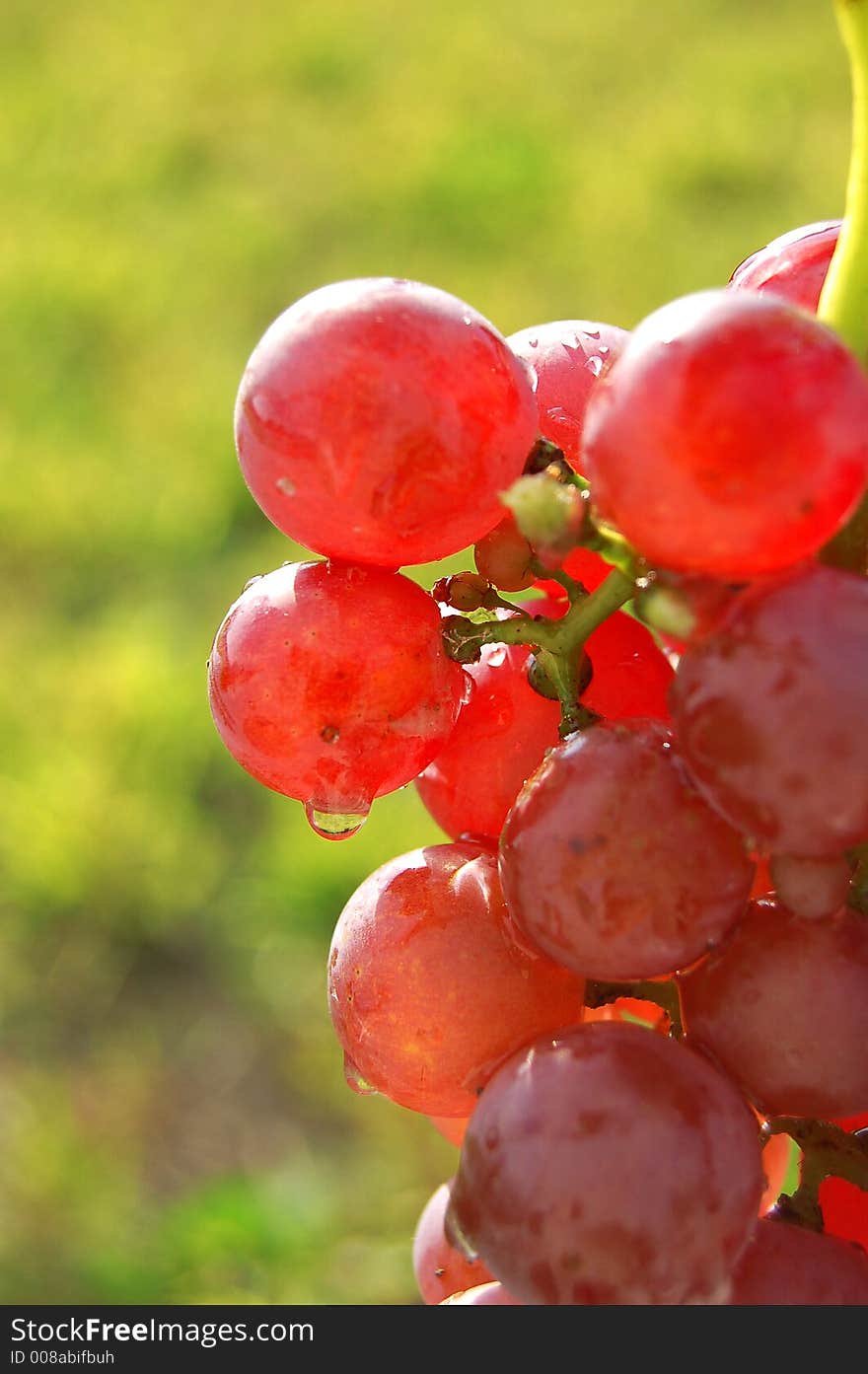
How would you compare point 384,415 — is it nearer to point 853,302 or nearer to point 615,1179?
point 853,302

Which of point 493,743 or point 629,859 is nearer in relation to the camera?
point 629,859

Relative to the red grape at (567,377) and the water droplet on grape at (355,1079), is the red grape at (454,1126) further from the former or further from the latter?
the red grape at (567,377)

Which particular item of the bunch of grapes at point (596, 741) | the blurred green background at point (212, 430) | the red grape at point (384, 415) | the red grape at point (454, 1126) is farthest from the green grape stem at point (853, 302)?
the blurred green background at point (212, 430)

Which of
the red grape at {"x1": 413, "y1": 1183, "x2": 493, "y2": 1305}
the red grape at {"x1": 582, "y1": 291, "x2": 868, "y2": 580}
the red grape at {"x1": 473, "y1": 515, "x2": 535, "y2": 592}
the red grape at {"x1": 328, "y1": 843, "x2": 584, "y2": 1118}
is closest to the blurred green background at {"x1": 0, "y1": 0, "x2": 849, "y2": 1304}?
the red grape at {"x1": 413, "y1": 1183, "x2": 493, "y2": 1305}

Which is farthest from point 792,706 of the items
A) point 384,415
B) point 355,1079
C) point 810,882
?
point 355,1079

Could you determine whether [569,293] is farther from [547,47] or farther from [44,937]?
[44,937]

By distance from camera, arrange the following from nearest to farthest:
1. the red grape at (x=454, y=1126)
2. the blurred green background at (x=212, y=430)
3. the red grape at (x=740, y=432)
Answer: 1. the red grape at (x=740, y=432)
2. the red grape at (x=454, y=1126)
3. the blurred green background at (x=212, y=430)
